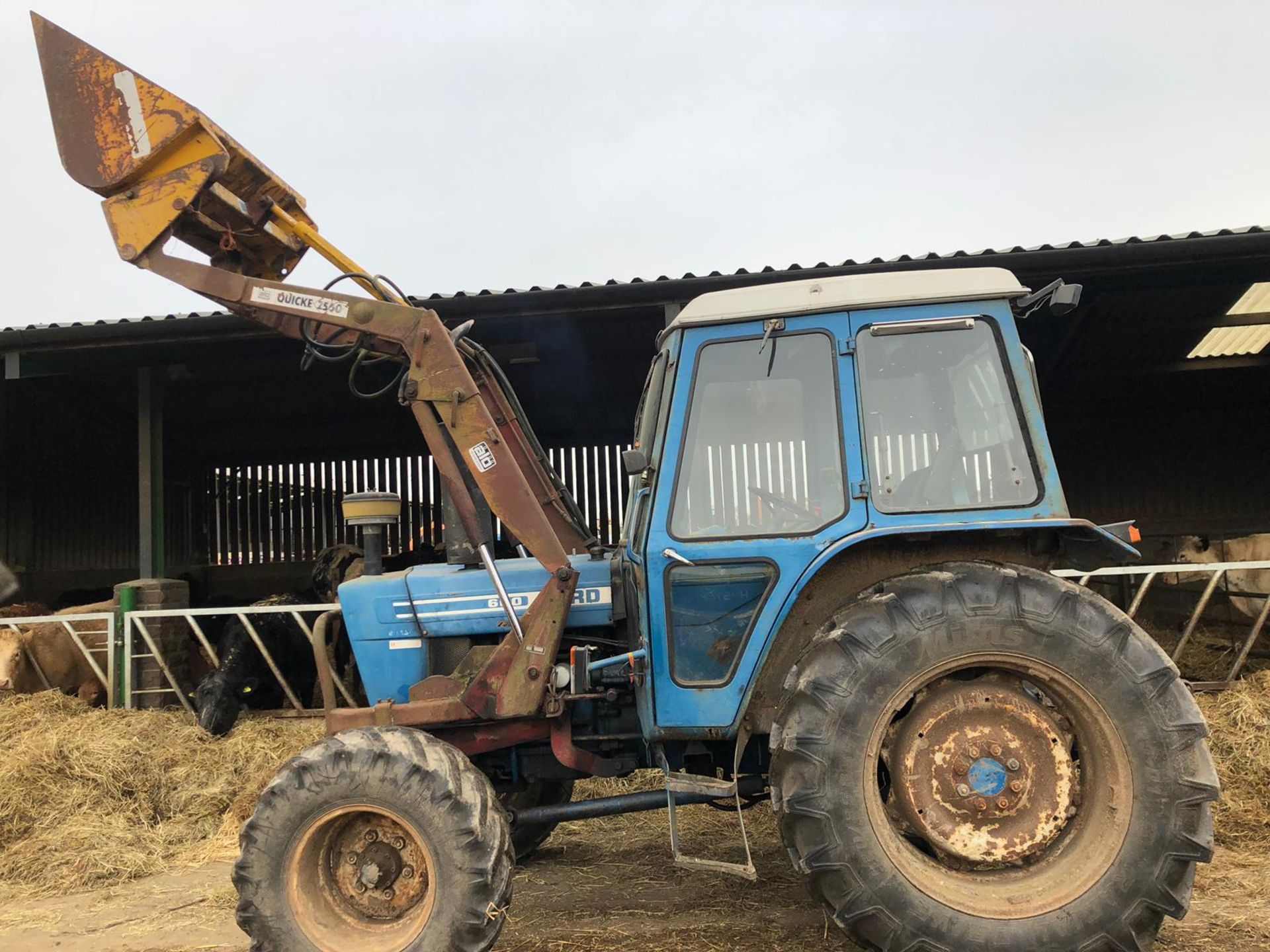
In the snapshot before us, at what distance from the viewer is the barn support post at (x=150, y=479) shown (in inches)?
309

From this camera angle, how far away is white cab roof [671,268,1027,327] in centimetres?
314

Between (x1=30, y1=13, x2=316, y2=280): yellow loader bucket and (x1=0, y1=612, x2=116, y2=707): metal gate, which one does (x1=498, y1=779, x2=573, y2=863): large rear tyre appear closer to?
(x1=30, y1=13, x2=316, y2=280): yellow loader bucket

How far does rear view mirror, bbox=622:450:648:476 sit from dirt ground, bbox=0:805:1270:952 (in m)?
1.75

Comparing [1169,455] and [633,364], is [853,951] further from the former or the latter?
[1169,455]

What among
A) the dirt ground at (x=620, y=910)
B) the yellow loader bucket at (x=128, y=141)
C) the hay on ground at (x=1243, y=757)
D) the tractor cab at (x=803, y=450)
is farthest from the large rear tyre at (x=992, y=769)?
the yellow loader bucket at (x=128, y=141)

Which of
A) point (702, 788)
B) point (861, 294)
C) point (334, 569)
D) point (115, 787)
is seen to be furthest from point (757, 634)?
point (334, 569)

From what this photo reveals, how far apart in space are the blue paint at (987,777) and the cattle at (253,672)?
566 cm

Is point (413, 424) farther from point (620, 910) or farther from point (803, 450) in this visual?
point (803, 450)

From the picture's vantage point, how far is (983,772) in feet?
9.44

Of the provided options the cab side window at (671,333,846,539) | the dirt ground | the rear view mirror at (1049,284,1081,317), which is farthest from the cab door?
the dirt ground

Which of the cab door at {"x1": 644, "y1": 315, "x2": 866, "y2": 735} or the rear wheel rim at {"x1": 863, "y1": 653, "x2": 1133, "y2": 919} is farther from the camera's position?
the cab door at {"x1": 644, "y1": 315, "x2": 866, "y2": 735}

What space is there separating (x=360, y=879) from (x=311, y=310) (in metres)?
2.07

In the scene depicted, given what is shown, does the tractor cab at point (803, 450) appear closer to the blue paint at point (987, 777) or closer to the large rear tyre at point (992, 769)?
the large rear tyre at point (992, 769)

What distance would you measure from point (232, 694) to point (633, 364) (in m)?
4.95
